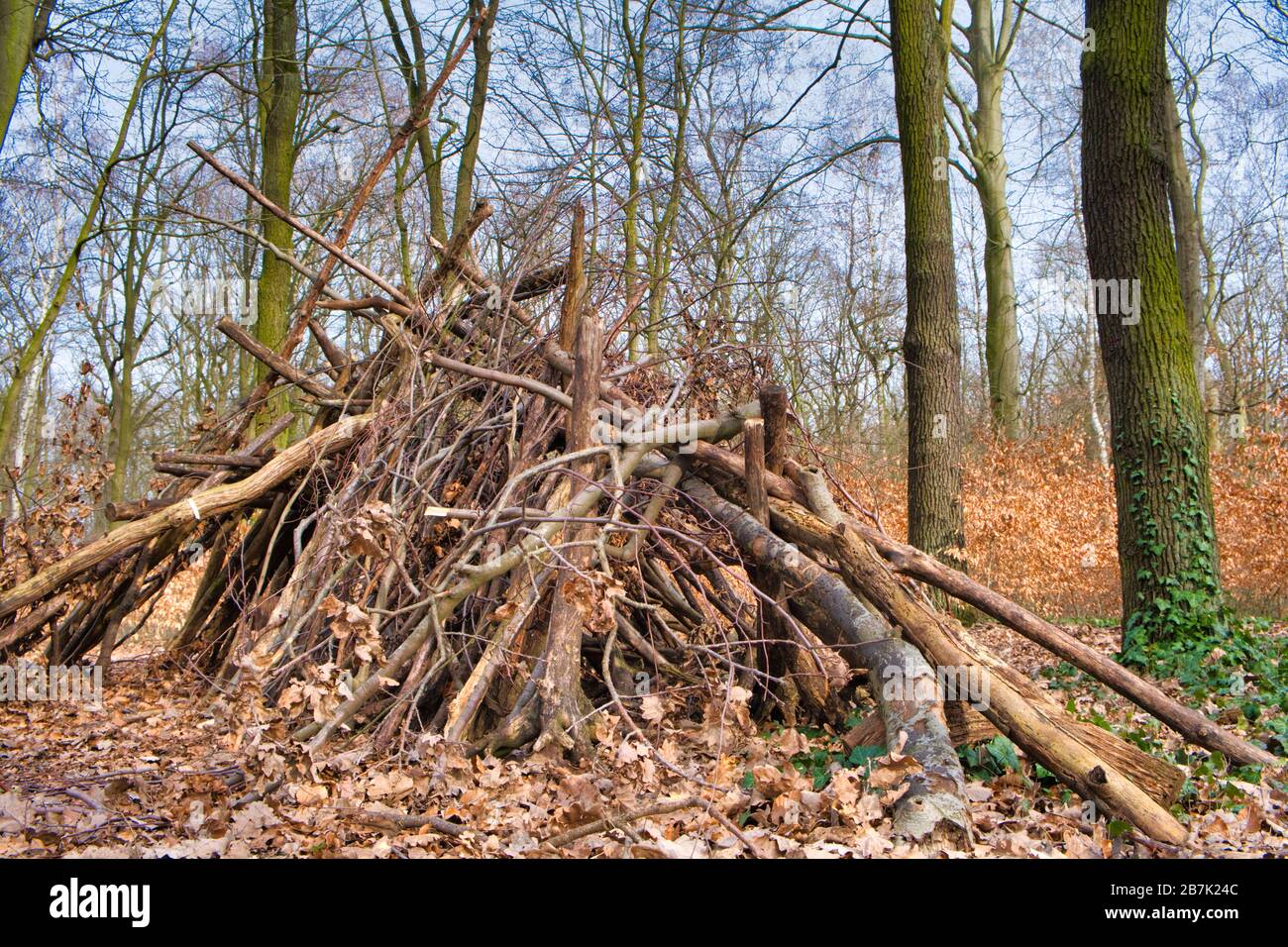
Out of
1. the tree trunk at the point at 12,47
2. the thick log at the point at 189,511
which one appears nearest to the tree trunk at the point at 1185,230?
the thick log at the point at 189,511

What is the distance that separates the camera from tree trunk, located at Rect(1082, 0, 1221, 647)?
252 inches

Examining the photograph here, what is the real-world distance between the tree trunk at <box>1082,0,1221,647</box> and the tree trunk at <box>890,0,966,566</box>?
4.65 feet

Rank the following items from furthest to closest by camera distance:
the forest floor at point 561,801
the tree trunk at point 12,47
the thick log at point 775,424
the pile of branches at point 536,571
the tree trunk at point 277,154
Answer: the tree trunk at point 277,154 → the tree trunk at point 12,47 → the thick log at point 775,424 → the pile of branches at point 536,571 → the forest floor at point 561,801

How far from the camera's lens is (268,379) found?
6.49 meters

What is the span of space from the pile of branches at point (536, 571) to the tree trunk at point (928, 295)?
10.2 feet

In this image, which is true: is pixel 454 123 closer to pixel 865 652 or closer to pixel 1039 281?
pixel 865 652

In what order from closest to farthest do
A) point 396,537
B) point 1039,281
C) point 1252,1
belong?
point 396,537
point 1252,1
point 1039,281

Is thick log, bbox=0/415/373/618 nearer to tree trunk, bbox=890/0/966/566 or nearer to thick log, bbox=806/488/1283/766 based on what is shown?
thick log, bbox=806/488/1283/766

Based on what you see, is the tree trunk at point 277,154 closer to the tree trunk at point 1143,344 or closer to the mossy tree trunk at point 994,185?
the tree trunk at point 1143,344

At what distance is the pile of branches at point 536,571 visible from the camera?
355 cm

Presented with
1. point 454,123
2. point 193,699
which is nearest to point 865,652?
point 193,699

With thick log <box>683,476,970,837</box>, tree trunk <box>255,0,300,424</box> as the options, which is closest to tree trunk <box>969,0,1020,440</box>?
tree trunk <box>255,0,300,424</box>
